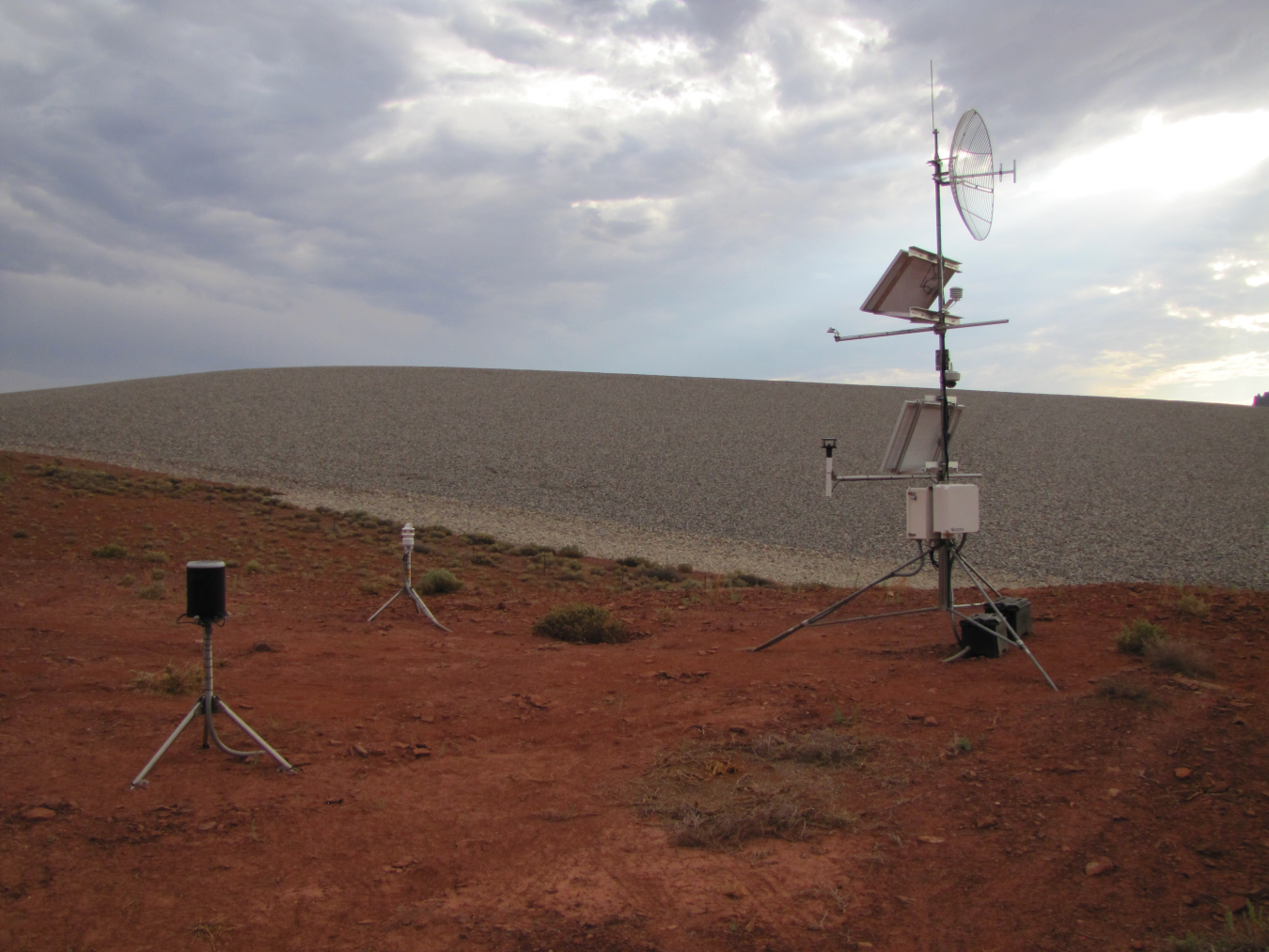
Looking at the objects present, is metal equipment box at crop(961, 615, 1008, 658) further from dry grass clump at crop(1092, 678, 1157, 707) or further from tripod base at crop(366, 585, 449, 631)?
tripod base at crop(366, 585, 449, 631)

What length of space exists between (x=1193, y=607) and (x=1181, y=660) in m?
2.37

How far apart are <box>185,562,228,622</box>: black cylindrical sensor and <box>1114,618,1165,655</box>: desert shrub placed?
23.3 feet

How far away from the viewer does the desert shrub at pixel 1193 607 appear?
7832mm

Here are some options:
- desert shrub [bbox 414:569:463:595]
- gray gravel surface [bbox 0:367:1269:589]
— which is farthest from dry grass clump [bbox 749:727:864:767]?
gray gravel surface [bbox 0:367:1269:589]

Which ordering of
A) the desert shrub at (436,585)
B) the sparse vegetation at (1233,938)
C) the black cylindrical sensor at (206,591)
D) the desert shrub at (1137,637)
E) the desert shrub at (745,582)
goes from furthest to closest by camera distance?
the desert shrub at (745,582) < the desert shrub at (436,585) < the desert shrub at (1137,637) < the black cylindrical sensor at (206,591) < the sparse vegetation at (1233,938)

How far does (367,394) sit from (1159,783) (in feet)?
160

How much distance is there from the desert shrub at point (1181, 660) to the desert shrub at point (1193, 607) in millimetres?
Answer: 1924

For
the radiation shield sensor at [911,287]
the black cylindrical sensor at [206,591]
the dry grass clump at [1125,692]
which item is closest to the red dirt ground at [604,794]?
the dry grass clump at [1125,692]

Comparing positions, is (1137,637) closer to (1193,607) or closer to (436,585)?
(1193,607)

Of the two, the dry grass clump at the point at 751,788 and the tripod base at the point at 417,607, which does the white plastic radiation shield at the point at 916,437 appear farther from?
the tripod base at the point at 417,607

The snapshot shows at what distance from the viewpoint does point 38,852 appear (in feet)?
13.1

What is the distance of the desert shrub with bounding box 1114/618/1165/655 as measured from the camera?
6.86 metres

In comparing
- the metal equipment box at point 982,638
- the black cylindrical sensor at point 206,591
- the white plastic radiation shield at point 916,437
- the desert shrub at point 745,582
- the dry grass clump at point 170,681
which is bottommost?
the desert shrub at point 745,582

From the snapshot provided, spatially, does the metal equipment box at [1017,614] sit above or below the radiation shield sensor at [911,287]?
below
